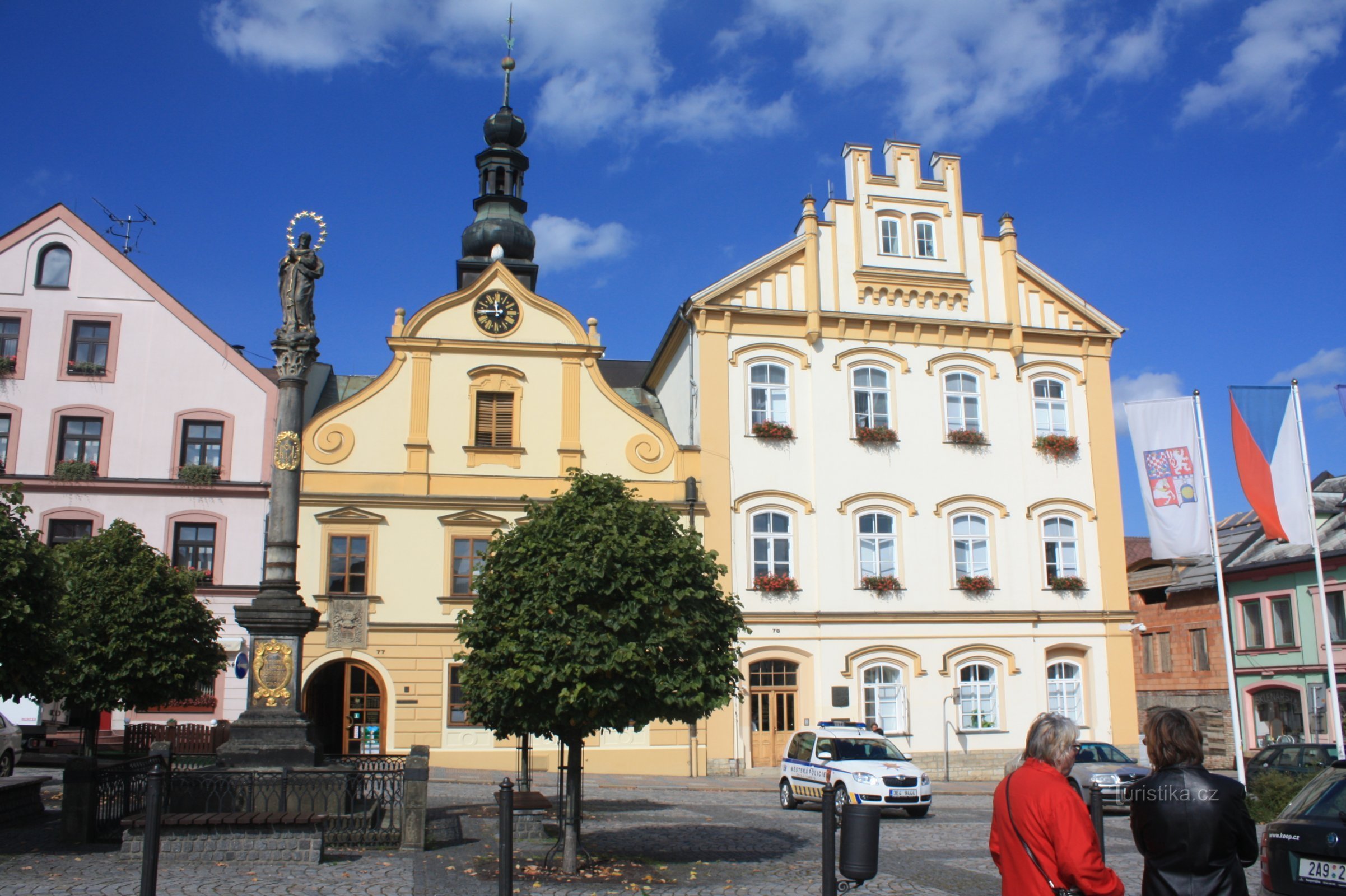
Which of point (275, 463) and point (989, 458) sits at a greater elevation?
point (989, 458)

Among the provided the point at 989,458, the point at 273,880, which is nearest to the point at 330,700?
the point at 273,880

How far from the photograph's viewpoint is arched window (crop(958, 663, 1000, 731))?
2867 cm

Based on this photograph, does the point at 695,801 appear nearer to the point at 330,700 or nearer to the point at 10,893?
the point at 330,700

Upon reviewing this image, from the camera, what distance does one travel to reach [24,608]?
11.8 meters

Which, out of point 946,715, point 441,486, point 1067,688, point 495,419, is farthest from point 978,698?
point 441,486

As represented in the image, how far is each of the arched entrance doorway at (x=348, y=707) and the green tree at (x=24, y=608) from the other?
1363 cm

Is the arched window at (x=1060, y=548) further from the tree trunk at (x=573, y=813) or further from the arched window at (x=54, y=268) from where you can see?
the arched window at (x=54, y=268)

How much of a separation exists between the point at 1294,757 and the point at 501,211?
29.5m

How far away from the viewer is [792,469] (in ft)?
95.4

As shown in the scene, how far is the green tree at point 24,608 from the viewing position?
1185 centimetres

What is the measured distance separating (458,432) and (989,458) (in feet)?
46.9

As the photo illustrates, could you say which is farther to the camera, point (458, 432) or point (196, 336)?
point (196, 336)

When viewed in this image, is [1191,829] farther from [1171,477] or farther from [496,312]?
[496,312]

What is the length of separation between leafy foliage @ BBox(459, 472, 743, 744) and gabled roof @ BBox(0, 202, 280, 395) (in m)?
19.3
